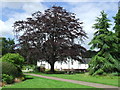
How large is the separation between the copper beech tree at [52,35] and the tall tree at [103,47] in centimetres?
682

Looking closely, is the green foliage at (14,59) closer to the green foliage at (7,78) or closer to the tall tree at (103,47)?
the green foliage at (7,78)

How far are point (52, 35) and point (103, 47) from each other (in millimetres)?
12520

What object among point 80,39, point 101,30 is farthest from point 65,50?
point 101,30

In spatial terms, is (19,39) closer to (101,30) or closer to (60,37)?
(60,37)

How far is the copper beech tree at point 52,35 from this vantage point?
34.0 meters

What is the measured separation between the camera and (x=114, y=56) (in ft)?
90.7

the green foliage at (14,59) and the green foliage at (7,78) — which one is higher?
the green foliage at (14,59)

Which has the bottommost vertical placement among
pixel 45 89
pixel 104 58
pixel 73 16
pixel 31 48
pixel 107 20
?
pixel 45 89

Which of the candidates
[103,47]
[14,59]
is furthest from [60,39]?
[14,59]

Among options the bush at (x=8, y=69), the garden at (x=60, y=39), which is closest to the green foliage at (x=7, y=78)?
the bush at (x=8, y=69)

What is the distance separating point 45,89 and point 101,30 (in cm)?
1748

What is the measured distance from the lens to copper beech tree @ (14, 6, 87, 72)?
34031 millimetres

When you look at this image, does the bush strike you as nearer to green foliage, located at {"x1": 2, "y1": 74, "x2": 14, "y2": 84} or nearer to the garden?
green foliage, located at {"x1": 2, "y1": 74, "x2": 14, "y2": 84}

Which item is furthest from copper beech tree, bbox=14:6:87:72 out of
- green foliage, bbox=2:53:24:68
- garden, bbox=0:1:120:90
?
green foliage, bbox=2:53:24:68
